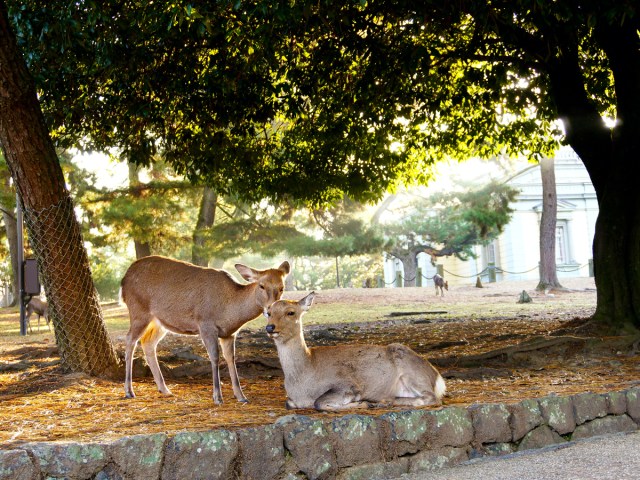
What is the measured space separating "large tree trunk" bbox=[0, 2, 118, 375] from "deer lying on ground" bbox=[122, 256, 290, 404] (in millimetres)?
896

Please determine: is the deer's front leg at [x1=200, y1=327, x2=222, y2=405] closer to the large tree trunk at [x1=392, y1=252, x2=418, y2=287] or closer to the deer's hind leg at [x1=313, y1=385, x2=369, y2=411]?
the deer's hind leg at [x1=313, y1=385, x2=369, y2=411]

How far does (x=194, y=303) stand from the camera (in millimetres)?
7613

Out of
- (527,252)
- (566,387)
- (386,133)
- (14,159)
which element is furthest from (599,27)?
(527,252)

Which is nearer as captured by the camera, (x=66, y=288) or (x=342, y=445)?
(x=342, y=445)

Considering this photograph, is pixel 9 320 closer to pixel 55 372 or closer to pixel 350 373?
pixel 55 372

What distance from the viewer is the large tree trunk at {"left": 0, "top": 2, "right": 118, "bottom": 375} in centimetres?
841

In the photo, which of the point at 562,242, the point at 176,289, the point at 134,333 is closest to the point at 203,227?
the point at 134,333

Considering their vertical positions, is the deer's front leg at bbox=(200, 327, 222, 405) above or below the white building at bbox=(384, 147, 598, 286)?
below

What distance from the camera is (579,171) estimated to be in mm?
43000

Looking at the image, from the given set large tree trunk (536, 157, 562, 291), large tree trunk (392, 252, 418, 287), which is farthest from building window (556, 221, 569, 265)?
large tree trunk (536, 157, 562, 291)

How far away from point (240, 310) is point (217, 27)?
151 inches

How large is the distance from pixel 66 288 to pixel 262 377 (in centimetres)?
236

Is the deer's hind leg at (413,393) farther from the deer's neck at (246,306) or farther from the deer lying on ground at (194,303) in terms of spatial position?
the deer's neck at (246,306)

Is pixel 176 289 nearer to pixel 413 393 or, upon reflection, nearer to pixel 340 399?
pixel 340 399
